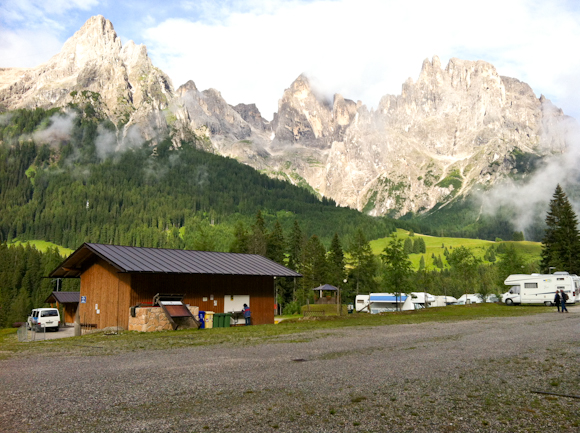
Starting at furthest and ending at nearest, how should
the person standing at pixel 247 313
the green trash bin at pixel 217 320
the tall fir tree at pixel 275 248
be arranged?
the tall fir tree at pixel 275 248
the person standing at pixel 247 313
the green trash bin at pixel 217 320

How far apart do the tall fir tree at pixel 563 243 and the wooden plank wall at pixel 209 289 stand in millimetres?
50797

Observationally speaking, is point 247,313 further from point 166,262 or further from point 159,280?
point 166,262

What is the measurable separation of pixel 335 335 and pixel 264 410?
636 inches

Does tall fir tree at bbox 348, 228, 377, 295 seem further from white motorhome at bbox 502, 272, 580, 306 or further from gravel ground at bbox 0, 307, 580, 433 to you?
gravel ground at bbox 0, 307, 580, 433

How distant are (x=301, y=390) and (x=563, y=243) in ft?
242

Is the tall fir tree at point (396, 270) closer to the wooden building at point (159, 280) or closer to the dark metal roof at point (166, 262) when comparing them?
the dark metal roof at point (166, 262)

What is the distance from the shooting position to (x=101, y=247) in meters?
34.7

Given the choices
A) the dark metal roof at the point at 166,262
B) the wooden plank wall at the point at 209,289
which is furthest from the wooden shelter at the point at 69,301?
the wooden plank wall at the point at 209,289

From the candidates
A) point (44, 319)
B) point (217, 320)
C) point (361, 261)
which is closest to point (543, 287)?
point (217, 320)

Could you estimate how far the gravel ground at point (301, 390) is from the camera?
768 centimetres

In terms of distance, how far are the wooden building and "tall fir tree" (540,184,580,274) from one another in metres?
51.4

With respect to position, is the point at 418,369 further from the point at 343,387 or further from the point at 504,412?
the point at 504,412

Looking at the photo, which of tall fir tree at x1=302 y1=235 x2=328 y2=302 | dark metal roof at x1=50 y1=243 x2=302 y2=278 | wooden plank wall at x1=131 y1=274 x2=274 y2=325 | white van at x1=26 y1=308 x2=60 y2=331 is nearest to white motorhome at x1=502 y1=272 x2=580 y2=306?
dark metal roof at x1=50 y1=243 x2=302 y2=278

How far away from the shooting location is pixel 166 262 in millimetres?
35000
